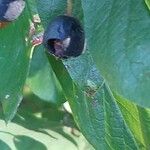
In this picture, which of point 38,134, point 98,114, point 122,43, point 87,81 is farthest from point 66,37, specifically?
point 38,134

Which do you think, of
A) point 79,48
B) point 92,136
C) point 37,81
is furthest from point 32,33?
point 37,81

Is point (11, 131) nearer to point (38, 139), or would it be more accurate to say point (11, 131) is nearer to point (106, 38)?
point (38, 139)

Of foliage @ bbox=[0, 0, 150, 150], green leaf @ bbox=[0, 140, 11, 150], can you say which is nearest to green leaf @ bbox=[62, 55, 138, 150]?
foliage @ bbox=[0, 0, 150, 150]

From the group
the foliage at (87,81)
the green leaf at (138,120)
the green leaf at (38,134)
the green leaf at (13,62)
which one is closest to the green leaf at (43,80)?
the foliage at (87,81)

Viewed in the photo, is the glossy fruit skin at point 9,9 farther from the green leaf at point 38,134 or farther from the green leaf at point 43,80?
the green leaf at point 38,134

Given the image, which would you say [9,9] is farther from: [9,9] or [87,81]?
[87,81]

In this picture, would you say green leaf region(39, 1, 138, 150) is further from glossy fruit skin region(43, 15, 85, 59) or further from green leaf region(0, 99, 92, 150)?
green leaf region(0, 99, 92, 150)
